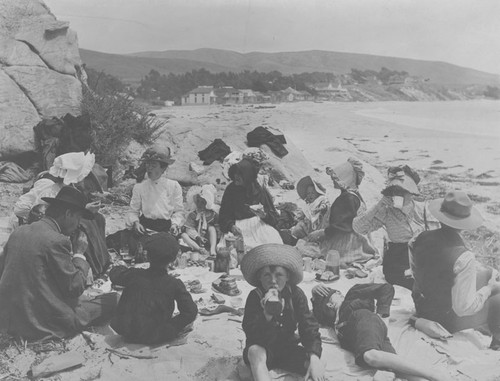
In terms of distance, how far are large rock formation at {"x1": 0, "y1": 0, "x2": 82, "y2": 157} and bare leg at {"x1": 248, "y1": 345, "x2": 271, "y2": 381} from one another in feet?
19.0

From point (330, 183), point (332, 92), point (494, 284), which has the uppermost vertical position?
point (332, 92)

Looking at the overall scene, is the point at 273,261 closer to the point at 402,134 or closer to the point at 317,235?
the point at 317,235

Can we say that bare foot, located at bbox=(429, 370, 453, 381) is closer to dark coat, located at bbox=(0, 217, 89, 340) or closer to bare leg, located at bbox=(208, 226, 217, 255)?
dark coat, located at bbox=(0, 217, 89, 340)

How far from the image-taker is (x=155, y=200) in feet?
17.0

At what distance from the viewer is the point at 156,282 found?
3.36 meters

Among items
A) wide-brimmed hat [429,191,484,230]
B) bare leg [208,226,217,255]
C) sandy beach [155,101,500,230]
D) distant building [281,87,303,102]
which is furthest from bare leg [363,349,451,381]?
distant building [281,87,303,102]

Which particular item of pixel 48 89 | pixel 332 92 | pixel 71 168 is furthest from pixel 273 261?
pixel 332 92

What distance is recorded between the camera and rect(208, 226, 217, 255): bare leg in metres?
5.42

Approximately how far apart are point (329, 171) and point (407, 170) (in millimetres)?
848

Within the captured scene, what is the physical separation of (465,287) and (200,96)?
26.2ft

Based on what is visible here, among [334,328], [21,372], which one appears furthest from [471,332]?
[21,372]

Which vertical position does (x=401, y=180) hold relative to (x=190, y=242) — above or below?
above

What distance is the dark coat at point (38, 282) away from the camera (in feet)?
10.5

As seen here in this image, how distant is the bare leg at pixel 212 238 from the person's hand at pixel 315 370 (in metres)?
2.58
